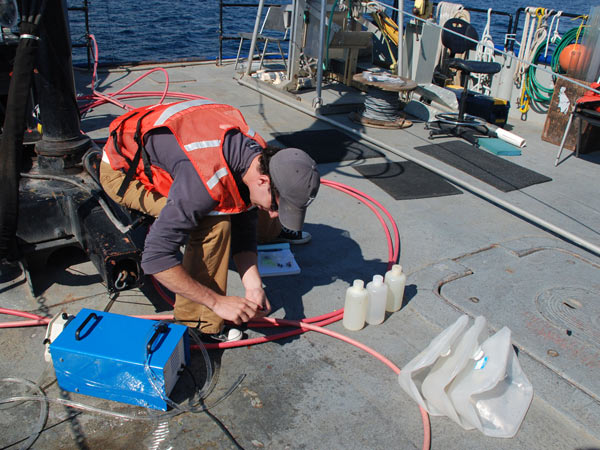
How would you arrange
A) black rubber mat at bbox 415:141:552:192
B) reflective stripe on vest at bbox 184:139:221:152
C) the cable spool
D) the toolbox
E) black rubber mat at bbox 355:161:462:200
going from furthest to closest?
the toolbox, the cable spool, black rubber mat at bbox 415:141:552:192, black rubber mat at bbox 355:161:462:200, reflective stripe on vest at bbox 184:139:221:152

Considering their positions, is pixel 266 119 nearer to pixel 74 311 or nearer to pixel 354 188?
pixel 354 188

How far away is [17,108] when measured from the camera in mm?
2516

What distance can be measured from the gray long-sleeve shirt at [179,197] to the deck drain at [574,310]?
2021mm

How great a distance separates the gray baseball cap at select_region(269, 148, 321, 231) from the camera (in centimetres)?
214

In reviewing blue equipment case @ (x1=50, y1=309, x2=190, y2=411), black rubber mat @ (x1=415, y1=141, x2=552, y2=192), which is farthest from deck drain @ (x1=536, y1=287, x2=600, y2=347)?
blue equipment case @ (x1=50, y1=309, x2=190, y2=411)

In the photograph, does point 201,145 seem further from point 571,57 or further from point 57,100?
point 571,57

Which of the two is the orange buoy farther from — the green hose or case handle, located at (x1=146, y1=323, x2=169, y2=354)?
case handle, located at (x1=146, y1=323, x2=169, y2=354)

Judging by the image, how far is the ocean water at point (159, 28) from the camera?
16641mm

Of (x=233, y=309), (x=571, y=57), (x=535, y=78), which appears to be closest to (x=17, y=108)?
(x=233, y=309)

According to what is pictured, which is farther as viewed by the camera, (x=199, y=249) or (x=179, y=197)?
(x=199, y=249)

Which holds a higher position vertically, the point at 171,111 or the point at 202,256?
the point at 171,111

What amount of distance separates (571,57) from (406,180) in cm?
300

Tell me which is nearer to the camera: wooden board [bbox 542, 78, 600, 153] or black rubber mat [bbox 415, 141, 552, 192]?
black rubber mat [bbox 415, 141, 552, 192]

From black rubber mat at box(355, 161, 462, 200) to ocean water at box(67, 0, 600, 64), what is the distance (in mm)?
10299
